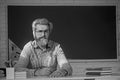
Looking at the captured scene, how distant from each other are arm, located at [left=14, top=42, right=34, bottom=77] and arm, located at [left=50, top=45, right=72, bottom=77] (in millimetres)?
357

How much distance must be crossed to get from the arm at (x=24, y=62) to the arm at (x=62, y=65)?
357mm

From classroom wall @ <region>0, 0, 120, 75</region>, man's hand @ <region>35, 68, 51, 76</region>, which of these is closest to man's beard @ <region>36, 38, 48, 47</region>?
man's hand @ <region>35, 68, 51, 76</region>

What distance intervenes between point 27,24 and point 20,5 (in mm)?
317

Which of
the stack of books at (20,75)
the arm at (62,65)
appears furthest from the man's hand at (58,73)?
the stack of books at (20,75)

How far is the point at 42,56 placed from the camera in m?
4.12

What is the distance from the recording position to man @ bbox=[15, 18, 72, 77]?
408 centimetres

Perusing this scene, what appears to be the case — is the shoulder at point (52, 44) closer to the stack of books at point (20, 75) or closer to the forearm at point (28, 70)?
the forearm at point (28, 70)

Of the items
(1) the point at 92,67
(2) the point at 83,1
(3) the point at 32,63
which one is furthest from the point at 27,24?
(1) the point at 92,67

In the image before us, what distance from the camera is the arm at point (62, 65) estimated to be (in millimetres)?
4020

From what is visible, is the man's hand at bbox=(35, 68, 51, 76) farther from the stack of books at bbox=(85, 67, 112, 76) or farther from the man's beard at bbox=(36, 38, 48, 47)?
the stack of books at bbox=(85, 67, 112, 76)

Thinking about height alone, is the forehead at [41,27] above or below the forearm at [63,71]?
above

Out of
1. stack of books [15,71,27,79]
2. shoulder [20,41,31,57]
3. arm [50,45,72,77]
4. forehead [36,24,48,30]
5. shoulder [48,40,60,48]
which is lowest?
stack of books [15,71,27,79]

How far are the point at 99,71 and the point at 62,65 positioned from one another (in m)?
0.56

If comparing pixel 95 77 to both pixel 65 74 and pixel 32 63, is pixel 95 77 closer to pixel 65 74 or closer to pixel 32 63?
pixel 65 74
